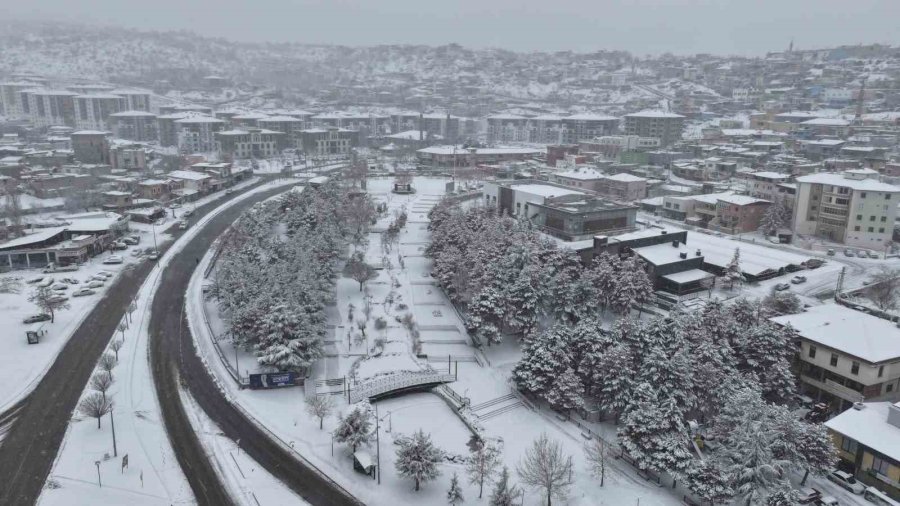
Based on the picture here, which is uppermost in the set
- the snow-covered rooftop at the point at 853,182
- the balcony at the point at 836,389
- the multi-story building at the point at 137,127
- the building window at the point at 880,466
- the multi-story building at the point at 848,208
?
the multi-story building at the point at 137,127

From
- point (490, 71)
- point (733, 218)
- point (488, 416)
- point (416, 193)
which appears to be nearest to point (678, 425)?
point (488, 416)

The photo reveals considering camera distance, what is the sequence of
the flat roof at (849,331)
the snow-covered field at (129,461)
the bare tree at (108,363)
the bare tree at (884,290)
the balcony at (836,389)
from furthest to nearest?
the bare tree at (884,290), the bare tree at (108,363), the flat roof at (849,331), the balcony at (836,389), the snow-covered field at (129,461)

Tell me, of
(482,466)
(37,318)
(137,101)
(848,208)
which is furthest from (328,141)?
(482,466)

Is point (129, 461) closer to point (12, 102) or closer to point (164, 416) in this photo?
point (164, 416)

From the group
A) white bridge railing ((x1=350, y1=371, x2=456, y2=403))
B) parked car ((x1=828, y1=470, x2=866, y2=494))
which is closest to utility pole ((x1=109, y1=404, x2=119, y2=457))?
white bridge railing ((x1=350, y1=371, x2=456, y2=403))

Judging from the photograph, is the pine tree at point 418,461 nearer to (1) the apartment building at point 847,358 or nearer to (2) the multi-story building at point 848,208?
(1) the apartment building at point 847,358

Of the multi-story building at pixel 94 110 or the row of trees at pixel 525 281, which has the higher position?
the multi-story building at pixel 94 110

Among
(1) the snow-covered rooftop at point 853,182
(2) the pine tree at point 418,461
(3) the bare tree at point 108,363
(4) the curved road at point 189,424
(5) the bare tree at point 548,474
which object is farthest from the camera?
(1) the snow-covered rooftop at point 853,182

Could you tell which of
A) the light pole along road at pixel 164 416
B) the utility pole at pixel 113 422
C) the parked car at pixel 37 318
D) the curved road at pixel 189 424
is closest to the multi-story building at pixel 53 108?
the curved road at pixel 189 424
